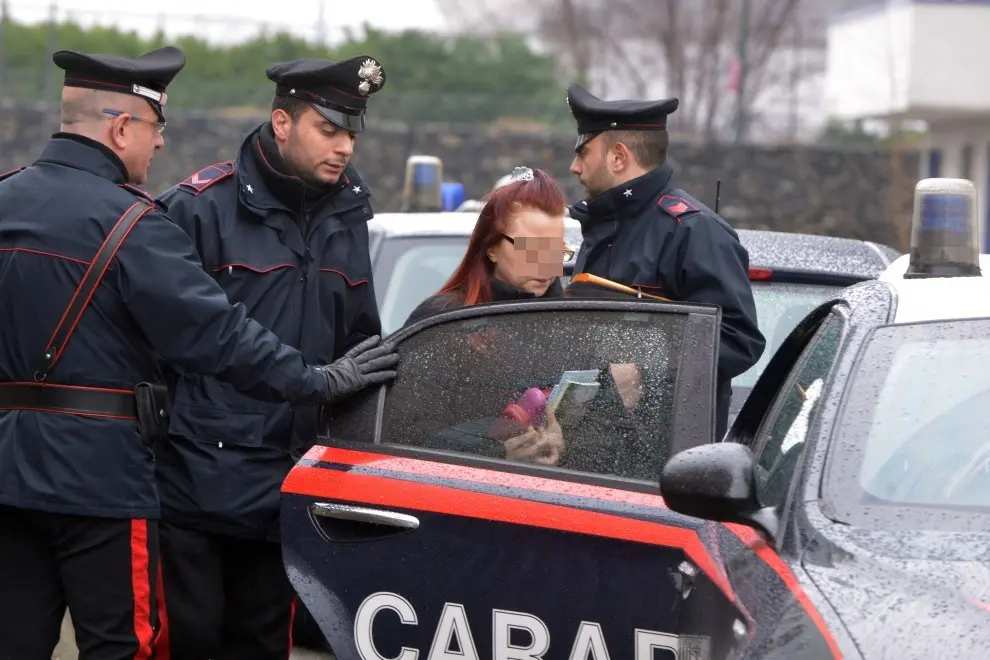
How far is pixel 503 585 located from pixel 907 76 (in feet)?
76.3

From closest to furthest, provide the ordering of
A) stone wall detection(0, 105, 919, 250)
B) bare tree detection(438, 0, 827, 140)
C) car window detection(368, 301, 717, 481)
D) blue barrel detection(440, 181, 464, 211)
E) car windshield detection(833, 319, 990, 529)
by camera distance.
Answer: car windshield detection(833, 319, 990, 529) → car window detection(368, 301, 717, 481) → blue barrel detection(440, 181, 464, 211) → stone wall detection(0, 105, 919, 250) → bare tree detection(438, 0, 827, 140)

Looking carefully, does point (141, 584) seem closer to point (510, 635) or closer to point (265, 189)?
point (510, 635)

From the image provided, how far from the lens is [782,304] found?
5.37 m

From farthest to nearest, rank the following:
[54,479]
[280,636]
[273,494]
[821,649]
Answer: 1. [280,636]
2. [273,494]
3. [54,479]
4. [821,649]

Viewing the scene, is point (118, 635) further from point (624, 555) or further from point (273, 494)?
point (624, 555)

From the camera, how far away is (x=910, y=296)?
3287 millimetres

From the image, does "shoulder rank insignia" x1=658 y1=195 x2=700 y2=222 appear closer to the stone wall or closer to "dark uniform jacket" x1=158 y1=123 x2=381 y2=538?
"dark uniform jacket" x1=158 y1=123 x2=381 y2=538

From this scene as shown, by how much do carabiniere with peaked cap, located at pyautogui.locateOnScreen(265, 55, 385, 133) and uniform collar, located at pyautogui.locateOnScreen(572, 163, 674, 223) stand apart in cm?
72

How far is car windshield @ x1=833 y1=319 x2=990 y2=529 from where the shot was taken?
284 cm

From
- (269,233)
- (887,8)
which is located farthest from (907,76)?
(269,233)

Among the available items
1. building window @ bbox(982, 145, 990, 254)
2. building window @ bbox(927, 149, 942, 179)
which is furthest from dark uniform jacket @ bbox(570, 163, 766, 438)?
building window @ bbox(927, 149, 942, 179)

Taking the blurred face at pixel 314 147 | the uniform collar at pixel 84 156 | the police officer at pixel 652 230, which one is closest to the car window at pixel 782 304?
the police officer at pixel 652 230

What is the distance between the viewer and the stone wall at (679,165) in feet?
79.6

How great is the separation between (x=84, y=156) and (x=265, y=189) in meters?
0.55
